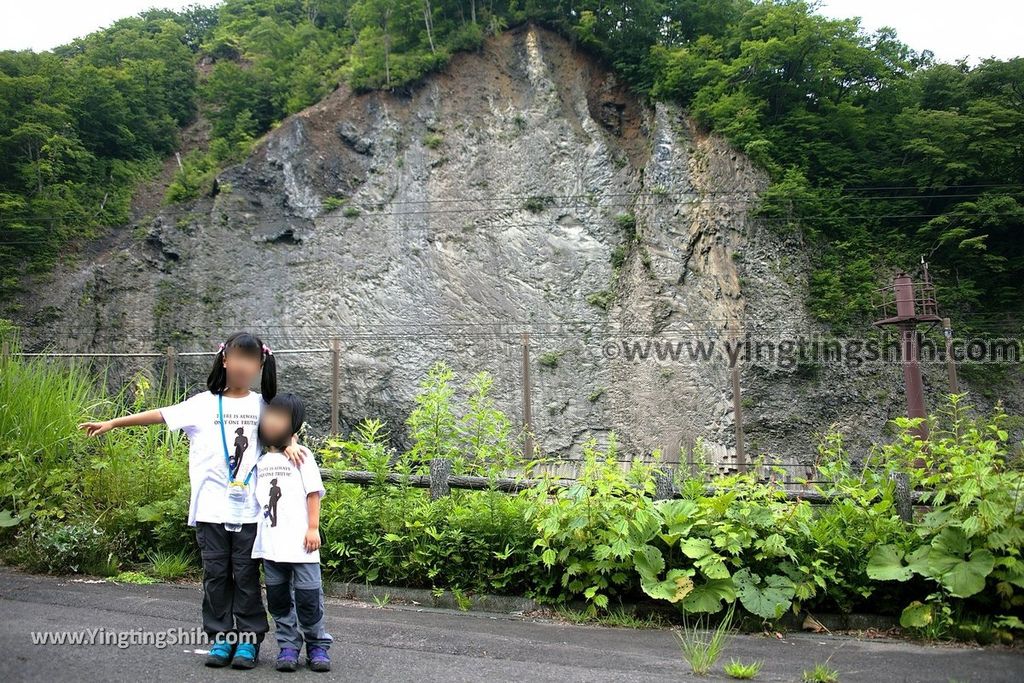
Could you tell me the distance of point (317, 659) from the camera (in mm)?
4020

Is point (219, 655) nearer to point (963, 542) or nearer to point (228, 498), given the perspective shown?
point (228, 498)

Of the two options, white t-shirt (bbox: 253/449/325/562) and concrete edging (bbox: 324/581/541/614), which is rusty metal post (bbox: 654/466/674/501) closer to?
concrete edging (bbox: 324/581/541/614)

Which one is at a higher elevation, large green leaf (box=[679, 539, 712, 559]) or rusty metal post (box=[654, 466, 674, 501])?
rusty metal post (box=[654, 466, 674, 501])

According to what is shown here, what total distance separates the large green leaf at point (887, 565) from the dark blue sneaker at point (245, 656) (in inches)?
177

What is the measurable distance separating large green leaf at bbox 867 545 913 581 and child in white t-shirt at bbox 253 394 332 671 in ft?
13.6

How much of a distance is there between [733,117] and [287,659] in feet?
75.0

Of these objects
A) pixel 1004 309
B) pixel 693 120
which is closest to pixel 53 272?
pixel 693 120

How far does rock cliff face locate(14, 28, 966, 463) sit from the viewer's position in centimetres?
2019

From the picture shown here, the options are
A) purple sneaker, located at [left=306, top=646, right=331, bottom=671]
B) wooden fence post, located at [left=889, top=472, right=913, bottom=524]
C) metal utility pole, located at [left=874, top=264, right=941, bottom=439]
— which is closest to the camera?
purple sneaker, located at [left=306, top=646, right=331, bottom=671]

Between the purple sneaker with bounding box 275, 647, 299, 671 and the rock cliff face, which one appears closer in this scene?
the purple sneaker with bounding box 275, 647, 299, 671

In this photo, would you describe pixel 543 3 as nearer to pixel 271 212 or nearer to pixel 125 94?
pixel 271 212

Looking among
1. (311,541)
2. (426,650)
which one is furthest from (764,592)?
(311,541)

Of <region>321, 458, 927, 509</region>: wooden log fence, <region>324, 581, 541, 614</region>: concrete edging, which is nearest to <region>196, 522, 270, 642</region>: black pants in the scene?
<region>324, 581, 541, 614</region>: concrete edging

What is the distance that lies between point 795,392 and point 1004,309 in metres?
7.56
